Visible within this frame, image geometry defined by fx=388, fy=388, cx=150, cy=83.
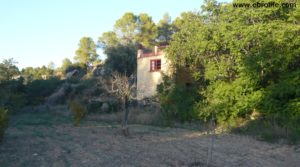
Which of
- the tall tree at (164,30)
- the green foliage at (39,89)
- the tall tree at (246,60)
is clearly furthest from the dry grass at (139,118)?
the tall tree at (164,30)

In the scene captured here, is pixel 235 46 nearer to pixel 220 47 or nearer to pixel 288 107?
pixel 220 47

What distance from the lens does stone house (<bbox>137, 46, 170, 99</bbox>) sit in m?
31.4

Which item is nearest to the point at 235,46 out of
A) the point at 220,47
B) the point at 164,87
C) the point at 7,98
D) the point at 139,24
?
the point at 220,47

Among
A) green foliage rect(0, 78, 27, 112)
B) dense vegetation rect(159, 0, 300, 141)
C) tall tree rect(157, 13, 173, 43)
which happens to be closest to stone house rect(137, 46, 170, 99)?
dense vegetation rect(159, 0, 300, 141)

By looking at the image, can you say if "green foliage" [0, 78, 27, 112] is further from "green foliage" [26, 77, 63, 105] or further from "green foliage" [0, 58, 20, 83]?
"green foliage" [26, 77, 63, 105]

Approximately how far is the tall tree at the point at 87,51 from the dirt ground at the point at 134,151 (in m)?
44.5

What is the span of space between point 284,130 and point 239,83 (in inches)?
179

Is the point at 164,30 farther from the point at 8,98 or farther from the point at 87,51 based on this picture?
the point at 8,98

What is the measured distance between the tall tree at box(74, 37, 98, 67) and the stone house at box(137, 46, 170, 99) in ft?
91.0

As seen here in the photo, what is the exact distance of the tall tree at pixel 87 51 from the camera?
198ft

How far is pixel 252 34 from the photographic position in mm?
19641

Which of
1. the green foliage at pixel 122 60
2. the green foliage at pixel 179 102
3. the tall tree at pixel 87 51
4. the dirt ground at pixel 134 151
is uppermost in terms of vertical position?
the tall tree at pixel 87 51

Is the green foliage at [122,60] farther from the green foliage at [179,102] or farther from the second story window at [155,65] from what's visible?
the green foliage at [179,102]

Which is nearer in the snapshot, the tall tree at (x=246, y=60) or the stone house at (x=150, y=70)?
the tall tree at (x=246, y=60)
